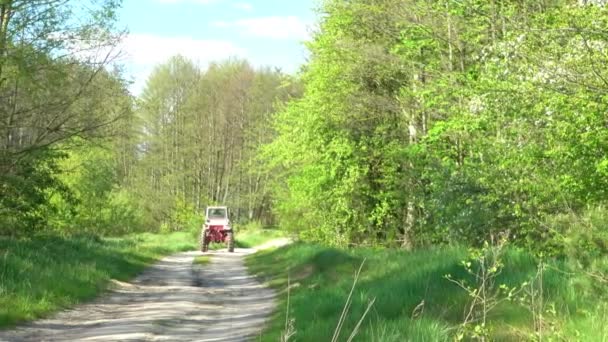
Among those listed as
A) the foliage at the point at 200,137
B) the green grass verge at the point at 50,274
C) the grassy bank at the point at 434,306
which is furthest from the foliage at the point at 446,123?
the foliage at the point at 200,137

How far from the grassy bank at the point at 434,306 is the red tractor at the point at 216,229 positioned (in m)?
21.3

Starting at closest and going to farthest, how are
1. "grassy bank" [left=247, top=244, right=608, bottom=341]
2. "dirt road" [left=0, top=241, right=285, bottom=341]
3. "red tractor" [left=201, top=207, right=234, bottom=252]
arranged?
1. "grassy bank" [left=247, top=244, right=608, bottom=341]
2. "dirt road" [left=0, top=241, right=285, bottom=341]
3. "red tractor" [left=201, top=207, right=234, bottom=252]

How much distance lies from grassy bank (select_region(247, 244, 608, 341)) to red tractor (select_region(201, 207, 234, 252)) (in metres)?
21.3

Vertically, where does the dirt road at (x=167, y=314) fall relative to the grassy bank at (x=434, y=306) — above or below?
below

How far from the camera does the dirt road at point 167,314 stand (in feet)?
30.6

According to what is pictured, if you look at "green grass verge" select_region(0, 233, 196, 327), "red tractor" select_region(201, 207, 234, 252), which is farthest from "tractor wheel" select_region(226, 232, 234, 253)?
"green grass verge" select_region(0, 233, 196, 327)

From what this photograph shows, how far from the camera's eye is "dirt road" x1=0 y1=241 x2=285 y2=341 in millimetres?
9320

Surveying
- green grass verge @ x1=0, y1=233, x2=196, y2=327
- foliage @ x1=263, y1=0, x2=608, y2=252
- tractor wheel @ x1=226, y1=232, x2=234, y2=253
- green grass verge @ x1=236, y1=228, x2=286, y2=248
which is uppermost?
foliage @ x1=263, y1=0, x2=608, y2=252

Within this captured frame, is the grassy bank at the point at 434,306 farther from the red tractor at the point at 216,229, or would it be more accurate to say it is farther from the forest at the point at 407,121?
the red tractor at the point at 216,229

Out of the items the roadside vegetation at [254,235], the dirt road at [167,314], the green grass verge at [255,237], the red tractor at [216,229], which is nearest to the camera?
the dirt road at [167,314]

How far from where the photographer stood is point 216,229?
35906mm

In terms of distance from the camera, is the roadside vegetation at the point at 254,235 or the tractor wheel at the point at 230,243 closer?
the tractor wheel at the point at 230,243

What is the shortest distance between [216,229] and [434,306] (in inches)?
1126

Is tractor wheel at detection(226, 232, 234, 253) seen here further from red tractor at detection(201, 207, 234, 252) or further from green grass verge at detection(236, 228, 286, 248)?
green grass verge at detection(236, 228, 286, 248)
